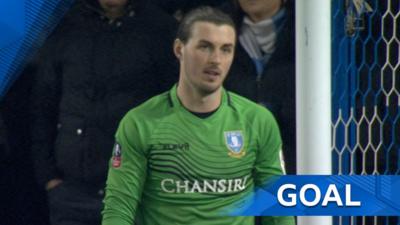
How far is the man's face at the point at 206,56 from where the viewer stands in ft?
13.7

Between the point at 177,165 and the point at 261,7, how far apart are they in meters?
0.65

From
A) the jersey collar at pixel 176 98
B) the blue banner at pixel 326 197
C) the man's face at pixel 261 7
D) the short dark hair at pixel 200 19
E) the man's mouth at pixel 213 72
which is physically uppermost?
the man's face at pixel 261 7

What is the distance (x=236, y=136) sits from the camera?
4246mm

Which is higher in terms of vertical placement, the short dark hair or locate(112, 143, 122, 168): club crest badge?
the short dark hair

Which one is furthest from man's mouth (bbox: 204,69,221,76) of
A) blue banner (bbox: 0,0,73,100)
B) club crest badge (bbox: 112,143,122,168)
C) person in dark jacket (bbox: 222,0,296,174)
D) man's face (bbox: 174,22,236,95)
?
blue banner (bbox: 0,0,73,100)

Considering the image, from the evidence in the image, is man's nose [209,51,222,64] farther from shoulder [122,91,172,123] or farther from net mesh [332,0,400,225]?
net mesh [332,0,400,225]

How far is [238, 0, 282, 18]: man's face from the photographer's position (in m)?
4.29

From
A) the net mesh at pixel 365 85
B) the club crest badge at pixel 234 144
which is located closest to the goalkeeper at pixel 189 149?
the club crest badge at pixel 234 144

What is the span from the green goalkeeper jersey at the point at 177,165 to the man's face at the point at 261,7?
0.33m

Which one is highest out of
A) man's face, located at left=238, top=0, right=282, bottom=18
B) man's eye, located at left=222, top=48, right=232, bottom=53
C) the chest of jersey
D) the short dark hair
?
man's face, located at left=238, top=0, right=282, bottom=18

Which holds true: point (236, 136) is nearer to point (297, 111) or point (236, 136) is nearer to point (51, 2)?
point (297, 111)

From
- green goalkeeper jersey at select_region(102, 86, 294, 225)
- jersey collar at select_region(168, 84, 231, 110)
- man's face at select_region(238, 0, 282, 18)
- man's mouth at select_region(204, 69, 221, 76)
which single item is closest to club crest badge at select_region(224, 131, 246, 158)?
green goalkeeper jersey at select_region(102, 86, 294, 225)

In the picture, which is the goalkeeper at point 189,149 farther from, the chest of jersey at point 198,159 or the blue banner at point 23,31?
the blue banner at point 23,31

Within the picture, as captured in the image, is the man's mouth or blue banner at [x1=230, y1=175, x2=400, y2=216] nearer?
the man's mouth
